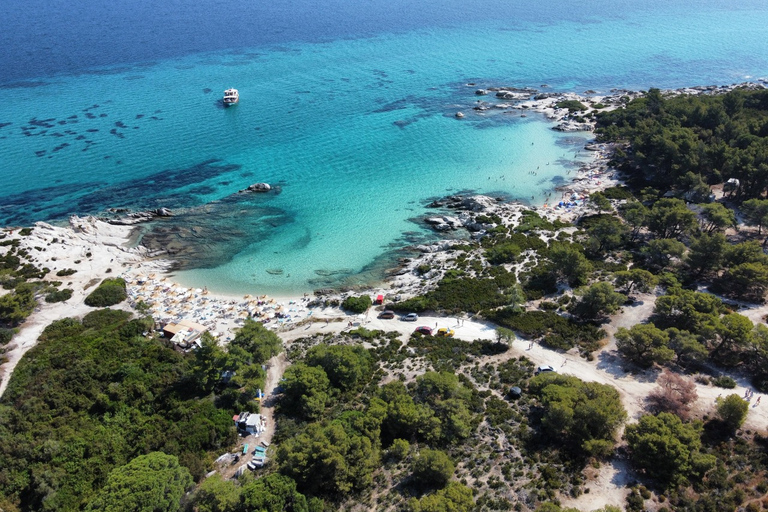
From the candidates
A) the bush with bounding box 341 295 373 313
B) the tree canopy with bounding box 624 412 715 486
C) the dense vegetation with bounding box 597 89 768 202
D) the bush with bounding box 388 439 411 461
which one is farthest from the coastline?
the tree canopy with bounding box 624 412 715 486

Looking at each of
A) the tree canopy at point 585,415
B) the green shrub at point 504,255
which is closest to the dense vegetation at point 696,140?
the green shrub at point 504,255

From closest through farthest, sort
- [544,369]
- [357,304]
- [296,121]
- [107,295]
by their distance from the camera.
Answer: [544,369] → [357,304] → [107,295] → [296,121]

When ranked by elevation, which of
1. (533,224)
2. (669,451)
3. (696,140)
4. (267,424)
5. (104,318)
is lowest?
(267,424)

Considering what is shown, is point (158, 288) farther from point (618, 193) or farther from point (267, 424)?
point (618, 193)

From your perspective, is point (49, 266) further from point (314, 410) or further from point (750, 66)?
point (750, 66)

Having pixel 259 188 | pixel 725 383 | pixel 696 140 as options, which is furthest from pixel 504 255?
pixel 696 140

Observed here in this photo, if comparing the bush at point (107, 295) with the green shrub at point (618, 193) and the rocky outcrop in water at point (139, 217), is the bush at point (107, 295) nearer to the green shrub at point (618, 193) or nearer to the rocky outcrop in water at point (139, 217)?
the rocky outcrop in water at point (139, 217)
